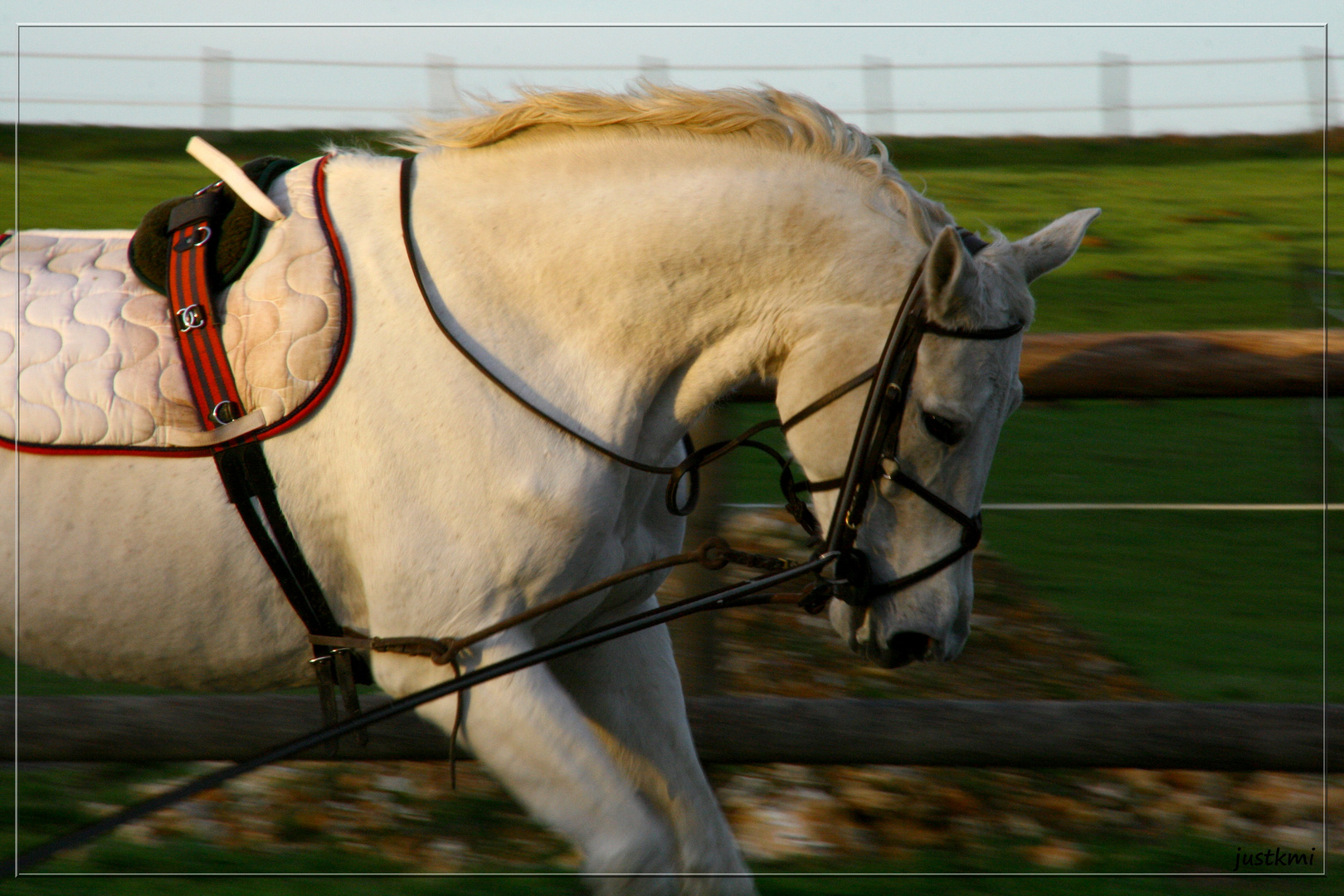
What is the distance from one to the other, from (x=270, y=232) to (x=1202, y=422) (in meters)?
6.08

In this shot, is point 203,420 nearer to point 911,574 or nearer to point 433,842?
point 911,574

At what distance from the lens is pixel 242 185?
208 cm

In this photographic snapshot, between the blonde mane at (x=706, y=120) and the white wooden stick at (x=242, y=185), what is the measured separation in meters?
0.33

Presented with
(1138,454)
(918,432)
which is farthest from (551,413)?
(1138,454)

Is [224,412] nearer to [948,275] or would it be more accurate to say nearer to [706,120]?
[706,120]

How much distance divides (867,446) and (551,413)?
1.81ft

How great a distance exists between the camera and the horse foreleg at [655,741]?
7.57ft

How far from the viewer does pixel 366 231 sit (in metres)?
2.08

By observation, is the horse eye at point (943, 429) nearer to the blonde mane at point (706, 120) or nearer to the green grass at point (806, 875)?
the blonde mane at point (706, 120)

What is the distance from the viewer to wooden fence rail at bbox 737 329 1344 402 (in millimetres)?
2785

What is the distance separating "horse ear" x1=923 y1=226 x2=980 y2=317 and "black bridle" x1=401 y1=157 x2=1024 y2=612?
0.02 m

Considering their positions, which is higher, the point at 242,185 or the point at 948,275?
the point at 242,185

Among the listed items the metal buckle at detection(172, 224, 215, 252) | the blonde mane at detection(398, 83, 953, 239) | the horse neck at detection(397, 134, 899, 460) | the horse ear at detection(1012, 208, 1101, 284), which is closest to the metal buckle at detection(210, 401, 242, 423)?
the metal buckle at detection(172, 224, 215, 252)

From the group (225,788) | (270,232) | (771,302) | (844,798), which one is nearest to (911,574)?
(771,302)
